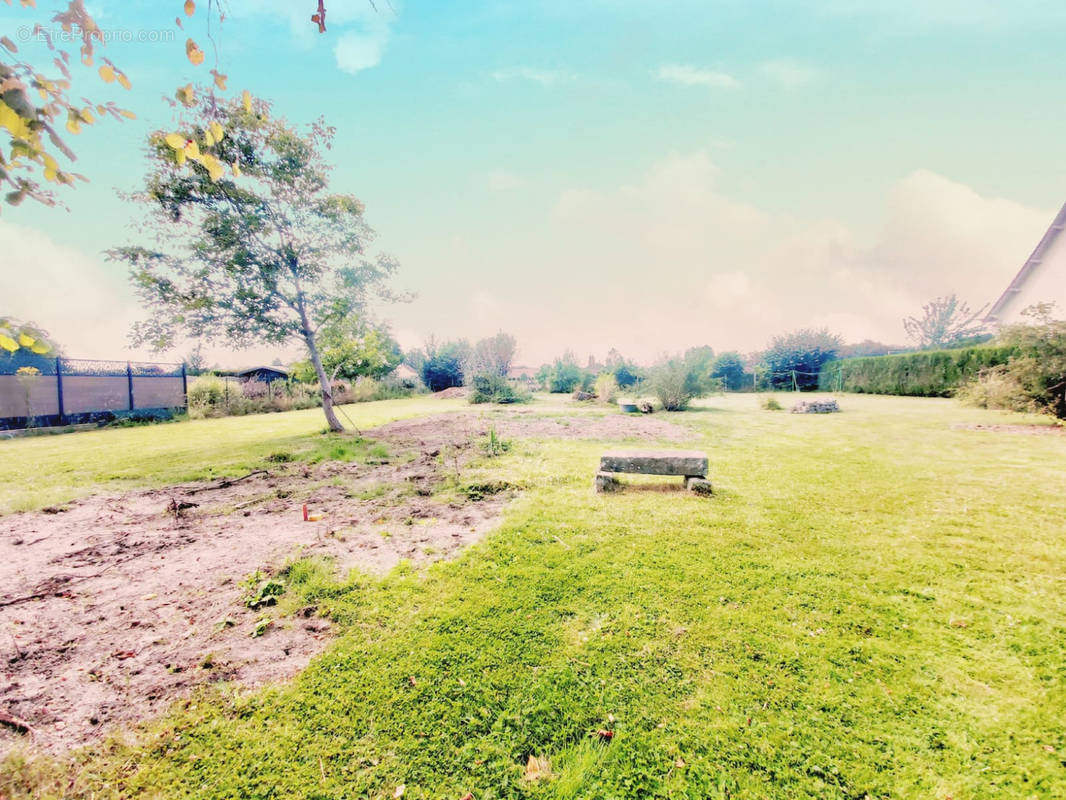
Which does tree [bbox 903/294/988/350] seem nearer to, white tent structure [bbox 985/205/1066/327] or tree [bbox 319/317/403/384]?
white tent structure [bbox 985/205/1066/327]

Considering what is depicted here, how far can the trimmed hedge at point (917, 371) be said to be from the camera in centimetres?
1861

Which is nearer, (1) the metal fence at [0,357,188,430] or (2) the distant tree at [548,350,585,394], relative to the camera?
(1) the metal fence at [0,357,188,430]

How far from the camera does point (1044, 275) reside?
719 inches

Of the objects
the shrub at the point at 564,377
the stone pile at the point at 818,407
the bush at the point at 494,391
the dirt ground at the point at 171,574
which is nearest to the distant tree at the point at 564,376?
the shrub at the point at 564,377

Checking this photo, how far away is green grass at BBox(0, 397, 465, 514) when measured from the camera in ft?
21.1

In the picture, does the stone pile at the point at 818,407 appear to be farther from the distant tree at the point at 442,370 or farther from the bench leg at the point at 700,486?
the distant tree at the point at 442,370

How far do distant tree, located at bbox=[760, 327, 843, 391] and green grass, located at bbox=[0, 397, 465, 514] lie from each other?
1296 inches

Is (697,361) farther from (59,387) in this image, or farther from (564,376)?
(59,387)

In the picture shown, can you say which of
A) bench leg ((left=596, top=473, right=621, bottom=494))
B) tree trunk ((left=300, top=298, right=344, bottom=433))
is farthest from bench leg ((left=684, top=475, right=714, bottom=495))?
tree trunk ((left=300, top=298, right=344, bottom=433))

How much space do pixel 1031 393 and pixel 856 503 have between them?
987 cm

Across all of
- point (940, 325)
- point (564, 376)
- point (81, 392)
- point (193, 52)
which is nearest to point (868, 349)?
point (940, 325)

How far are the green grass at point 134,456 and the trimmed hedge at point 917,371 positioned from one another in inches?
960

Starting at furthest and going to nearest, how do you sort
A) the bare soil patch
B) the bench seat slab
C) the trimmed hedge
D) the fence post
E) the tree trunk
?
1. the trimmed hedge
2. the fence post
3. the tree trunk
4. the bare soil patch
5. the bench seat slab

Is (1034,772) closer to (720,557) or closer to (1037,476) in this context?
(720,557)
